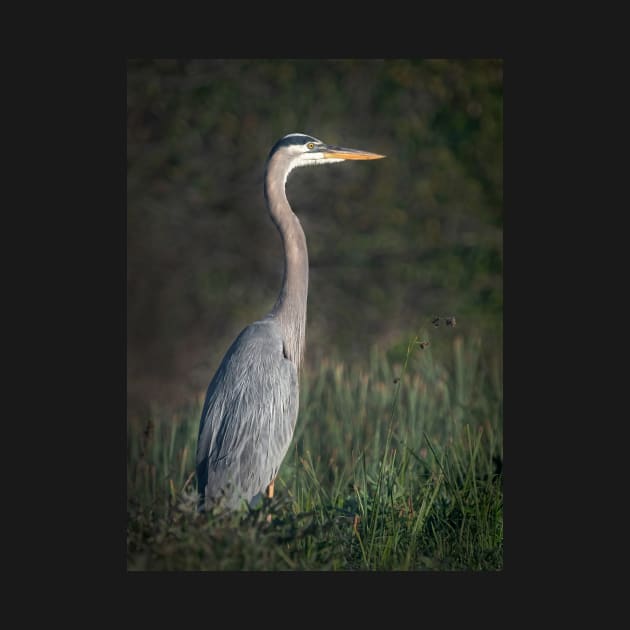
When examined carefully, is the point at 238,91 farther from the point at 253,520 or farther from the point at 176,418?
the point at 253,520

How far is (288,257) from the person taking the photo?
6293 mm

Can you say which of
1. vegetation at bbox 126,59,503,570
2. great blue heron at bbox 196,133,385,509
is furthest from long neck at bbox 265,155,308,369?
vegetation at bbox 126,59,503,570

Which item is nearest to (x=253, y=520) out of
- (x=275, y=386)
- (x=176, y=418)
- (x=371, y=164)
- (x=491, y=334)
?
(x=275, y=386)

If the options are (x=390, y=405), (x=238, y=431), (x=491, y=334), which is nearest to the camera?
(x=238, y=431)

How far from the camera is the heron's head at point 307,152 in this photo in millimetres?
6309

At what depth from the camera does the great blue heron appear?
19.9 ft

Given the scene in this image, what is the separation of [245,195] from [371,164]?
3.11 ft

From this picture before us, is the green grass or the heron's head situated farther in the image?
the heron's head

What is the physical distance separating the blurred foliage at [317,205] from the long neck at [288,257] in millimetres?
566

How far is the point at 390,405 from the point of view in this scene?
7055mm

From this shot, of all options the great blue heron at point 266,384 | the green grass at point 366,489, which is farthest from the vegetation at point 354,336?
the great blue heron at point 266,384

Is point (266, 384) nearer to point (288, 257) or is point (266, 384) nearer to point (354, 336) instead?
point (288, 257)

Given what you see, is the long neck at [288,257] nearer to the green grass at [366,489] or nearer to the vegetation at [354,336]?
the vegetation at [354,336]

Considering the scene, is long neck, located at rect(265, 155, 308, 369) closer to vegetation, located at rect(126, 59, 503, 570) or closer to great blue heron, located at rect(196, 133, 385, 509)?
great blue heron, located at rect(196, 133, 385, 509)
